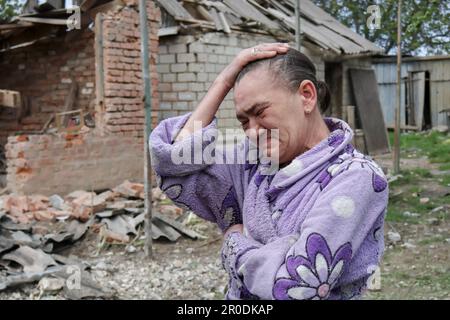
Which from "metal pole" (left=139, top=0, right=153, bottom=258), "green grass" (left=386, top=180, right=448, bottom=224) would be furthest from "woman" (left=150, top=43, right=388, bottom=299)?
"green grass" (left=386, top=180, right=448, bottom=224)

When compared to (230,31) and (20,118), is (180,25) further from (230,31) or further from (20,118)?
(20,118)

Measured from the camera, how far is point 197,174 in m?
1.32

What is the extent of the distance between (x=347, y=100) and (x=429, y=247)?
→ 7.12 meters

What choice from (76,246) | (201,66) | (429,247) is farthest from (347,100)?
(76,246)

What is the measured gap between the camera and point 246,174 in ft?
4.40

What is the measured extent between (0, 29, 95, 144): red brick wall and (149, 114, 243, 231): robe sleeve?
6.73 metres

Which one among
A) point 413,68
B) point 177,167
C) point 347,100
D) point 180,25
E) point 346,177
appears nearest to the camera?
point 346,177

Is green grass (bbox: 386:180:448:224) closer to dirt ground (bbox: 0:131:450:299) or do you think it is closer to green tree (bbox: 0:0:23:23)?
dirt ground (bbox: 0:131:450:299)

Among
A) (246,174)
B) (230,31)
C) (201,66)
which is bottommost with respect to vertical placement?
(246,174)

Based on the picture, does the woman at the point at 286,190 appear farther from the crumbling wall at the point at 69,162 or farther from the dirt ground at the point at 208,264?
the crumbling wall at the point at 69,162

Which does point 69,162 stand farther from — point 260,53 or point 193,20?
point 260,53

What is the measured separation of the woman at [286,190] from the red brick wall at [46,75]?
6.76m

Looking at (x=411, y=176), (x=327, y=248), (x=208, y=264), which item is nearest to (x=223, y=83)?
(x=327, y=248)

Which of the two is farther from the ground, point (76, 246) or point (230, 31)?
point (230, 31)
